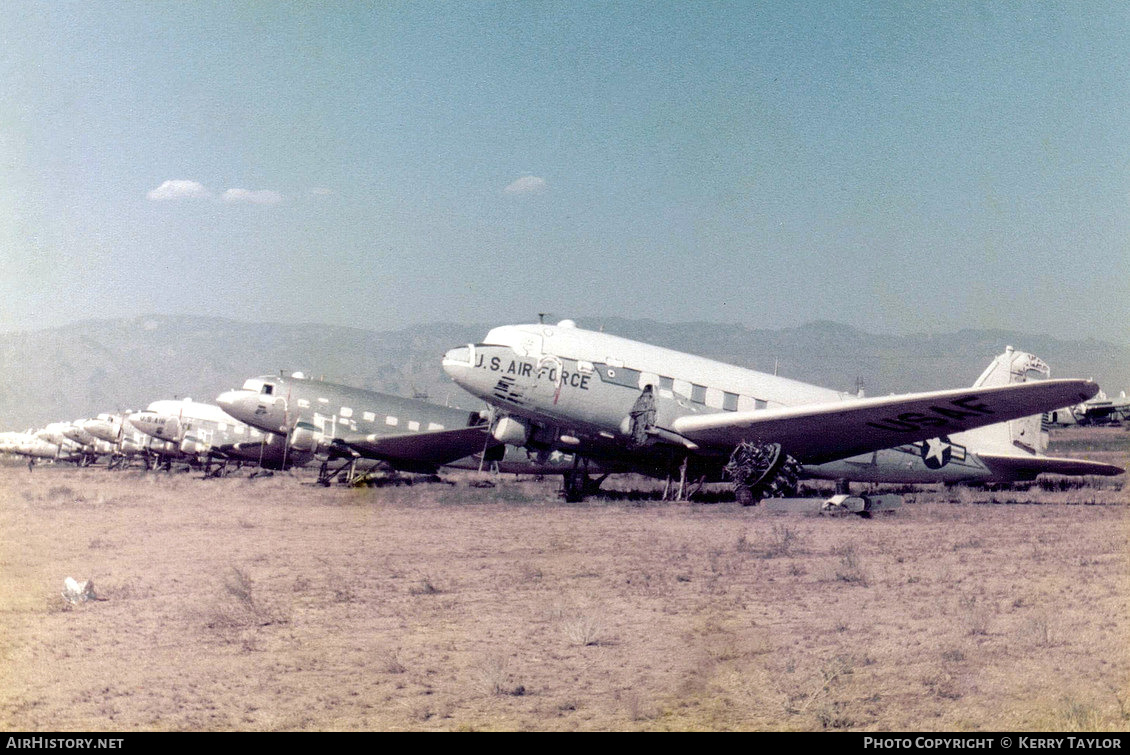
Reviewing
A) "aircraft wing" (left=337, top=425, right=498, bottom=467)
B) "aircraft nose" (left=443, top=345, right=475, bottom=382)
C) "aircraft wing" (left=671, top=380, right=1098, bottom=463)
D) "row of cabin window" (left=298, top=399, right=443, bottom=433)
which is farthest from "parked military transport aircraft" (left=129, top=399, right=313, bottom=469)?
"aircraft wing" (left=671, top=380, right=1098, bottom=463)

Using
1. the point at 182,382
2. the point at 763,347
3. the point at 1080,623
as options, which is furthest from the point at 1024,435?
the point at 763,347

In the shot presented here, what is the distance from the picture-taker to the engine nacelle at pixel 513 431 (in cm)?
1992

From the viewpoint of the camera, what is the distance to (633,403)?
17328 millimetres

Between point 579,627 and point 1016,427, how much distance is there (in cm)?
1860

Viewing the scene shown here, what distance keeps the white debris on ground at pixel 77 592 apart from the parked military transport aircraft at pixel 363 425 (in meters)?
19.9

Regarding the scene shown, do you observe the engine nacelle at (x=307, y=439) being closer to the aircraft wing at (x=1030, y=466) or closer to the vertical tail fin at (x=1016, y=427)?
the vertical tail fin at (x=1016, y=427)

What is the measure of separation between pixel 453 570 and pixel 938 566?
23.5ft

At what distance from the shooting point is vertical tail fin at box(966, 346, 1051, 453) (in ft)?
73.3

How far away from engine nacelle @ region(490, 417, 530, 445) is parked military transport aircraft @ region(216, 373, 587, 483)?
396 inches

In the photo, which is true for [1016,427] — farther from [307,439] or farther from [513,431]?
[307,439]

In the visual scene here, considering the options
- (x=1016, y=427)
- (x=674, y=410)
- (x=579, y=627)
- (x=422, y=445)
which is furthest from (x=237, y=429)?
(x=579, y=627)

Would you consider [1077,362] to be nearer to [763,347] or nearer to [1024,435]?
[763,347]

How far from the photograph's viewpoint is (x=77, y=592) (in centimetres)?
1038
